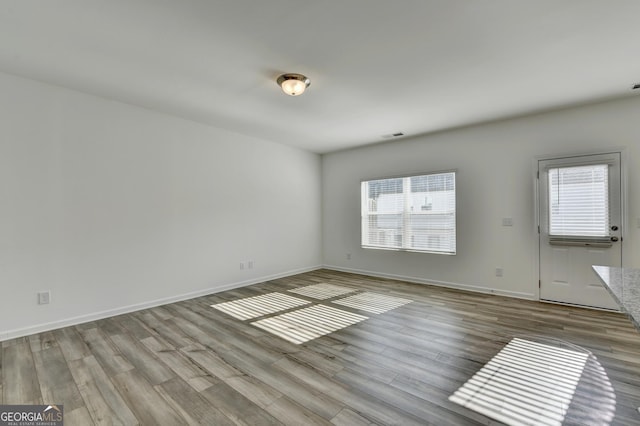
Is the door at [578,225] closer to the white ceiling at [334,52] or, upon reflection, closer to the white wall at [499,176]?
the white wall at [499,176]

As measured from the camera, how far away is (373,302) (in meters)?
4.07

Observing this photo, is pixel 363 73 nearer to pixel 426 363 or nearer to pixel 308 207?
pixel 426 363

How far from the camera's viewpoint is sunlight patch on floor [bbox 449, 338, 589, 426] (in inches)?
70.4

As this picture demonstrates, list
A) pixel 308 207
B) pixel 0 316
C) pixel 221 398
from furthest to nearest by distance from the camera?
pixel 308 207
pixel 0 316
pixel 221 398

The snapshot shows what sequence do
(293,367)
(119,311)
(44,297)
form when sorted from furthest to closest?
(119,311) → (44,297) → (293,367)

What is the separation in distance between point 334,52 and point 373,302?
317 cm

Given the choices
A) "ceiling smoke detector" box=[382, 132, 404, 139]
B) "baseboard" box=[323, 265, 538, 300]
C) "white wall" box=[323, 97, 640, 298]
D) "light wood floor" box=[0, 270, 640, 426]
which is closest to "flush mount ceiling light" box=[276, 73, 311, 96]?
"ceiling smoke detector" box=[382, 132, 404, 139]

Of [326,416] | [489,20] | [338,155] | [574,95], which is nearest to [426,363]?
[326,416]

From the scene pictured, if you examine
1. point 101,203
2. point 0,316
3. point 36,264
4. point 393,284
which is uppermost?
point 101,203

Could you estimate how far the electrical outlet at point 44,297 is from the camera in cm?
308

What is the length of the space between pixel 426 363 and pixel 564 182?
3364 mm

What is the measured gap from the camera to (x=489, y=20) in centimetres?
214

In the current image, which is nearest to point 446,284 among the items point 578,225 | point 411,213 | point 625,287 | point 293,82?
point 411,213

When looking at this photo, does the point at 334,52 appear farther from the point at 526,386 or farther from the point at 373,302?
the point at 373,302
